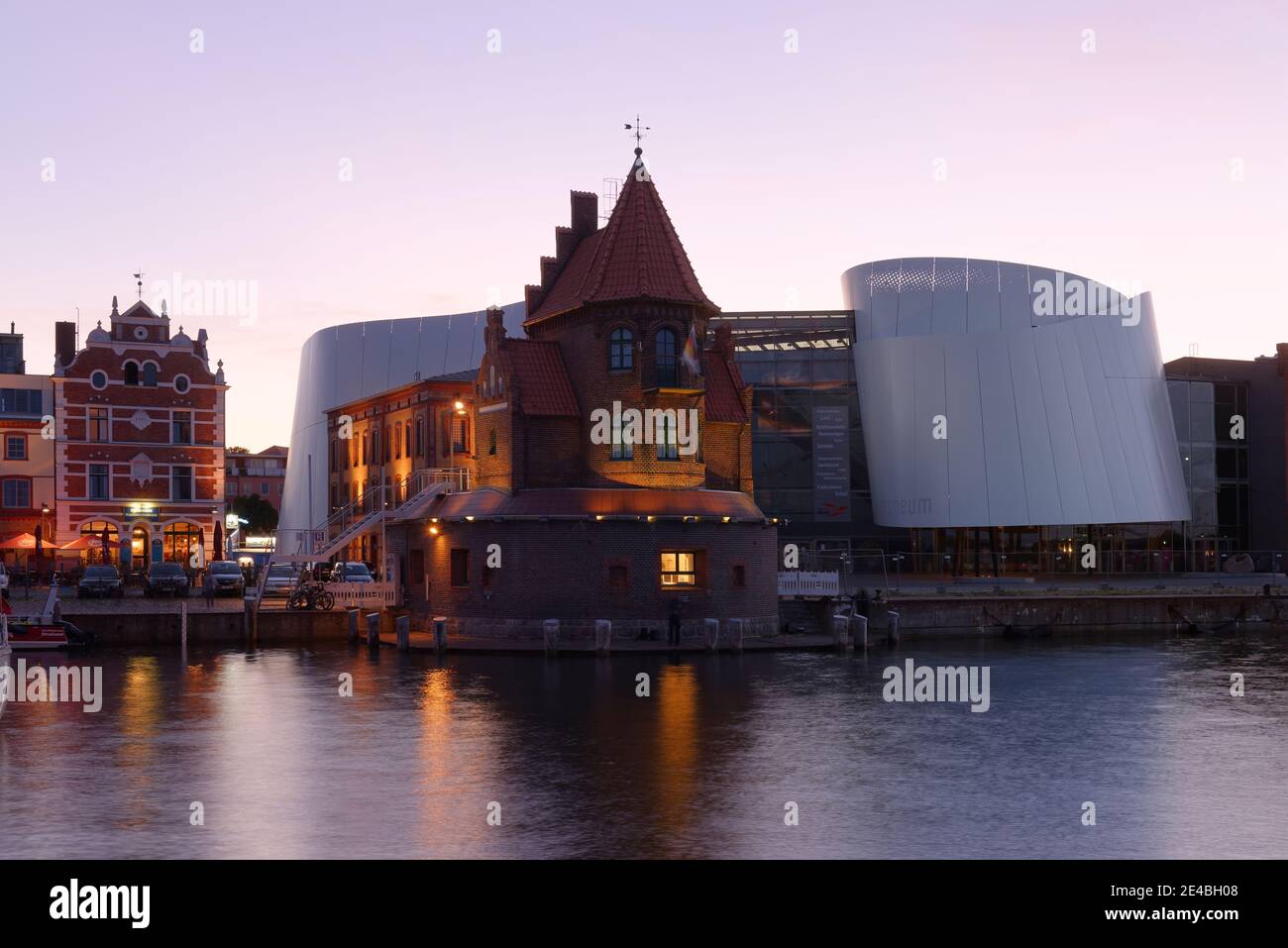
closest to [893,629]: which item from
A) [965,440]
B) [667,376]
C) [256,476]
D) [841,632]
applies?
[841,632]

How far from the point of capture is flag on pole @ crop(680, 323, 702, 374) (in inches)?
1778

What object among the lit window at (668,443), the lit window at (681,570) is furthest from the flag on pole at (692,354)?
the lit window at (681,570)

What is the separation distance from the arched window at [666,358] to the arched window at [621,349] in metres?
0.88

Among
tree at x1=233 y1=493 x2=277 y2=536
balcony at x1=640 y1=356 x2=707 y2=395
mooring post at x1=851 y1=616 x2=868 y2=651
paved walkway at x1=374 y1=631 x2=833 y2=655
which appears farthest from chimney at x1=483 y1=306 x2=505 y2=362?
tree at x1=233 y1=493 x2=277 y2=536

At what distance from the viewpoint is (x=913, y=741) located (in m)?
24.9

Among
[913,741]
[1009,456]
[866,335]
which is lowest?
[913,741]

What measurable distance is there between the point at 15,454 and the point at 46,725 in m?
56.2

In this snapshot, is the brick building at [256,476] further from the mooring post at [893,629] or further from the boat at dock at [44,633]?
the mooring post at [893,629]

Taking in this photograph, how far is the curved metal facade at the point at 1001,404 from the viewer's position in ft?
254

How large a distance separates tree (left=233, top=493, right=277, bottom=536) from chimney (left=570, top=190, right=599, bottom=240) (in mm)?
126394

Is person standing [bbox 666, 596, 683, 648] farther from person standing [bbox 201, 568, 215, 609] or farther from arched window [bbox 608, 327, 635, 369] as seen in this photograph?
person standing [bbox 201, 568, 215, 609]
